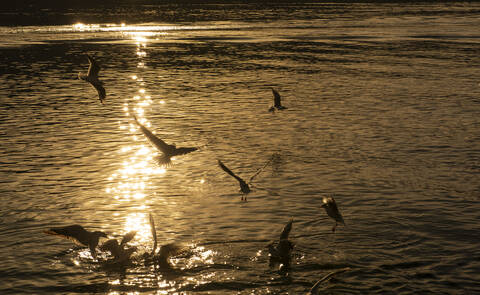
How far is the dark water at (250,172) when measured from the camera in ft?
43.4

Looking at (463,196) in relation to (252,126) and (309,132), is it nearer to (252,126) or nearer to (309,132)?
(309,132)

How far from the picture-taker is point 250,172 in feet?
66.2

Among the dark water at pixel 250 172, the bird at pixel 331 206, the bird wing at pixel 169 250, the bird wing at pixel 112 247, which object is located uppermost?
the bird at pixel 331 206

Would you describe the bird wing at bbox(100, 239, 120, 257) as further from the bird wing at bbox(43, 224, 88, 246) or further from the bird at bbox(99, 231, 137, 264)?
the bird wing at bbox(43, 224, 88, 246)

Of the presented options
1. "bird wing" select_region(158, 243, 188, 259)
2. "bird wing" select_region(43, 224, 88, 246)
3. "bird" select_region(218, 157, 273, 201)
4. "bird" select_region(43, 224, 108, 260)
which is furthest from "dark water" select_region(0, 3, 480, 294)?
"bird wing" select_region(43, 224, 88, 246)

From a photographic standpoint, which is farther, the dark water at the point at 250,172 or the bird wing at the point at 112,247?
the bird wing at the point at 112,247

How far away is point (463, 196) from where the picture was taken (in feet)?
57.4

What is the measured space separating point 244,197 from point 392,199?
3908mm

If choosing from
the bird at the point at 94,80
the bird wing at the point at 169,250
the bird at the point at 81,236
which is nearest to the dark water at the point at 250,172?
the bird wing at the point at 169,250

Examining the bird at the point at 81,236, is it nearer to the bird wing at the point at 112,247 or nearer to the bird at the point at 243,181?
the bird wing at the point at 112,247

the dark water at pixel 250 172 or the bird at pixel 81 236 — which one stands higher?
the bird at pixel 81 236

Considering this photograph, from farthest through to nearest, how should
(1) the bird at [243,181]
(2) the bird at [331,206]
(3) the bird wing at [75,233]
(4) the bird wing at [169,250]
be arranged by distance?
(4) the bird wing at [169,250], (1) the bird at [243,181], (3) the bird wing at [75,233], (2) the bird at [331,206]

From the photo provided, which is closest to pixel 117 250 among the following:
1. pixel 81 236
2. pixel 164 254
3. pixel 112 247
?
pixel 112 247

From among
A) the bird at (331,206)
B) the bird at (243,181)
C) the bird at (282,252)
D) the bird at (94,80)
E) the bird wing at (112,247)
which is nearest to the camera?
the bird at (331,206)
